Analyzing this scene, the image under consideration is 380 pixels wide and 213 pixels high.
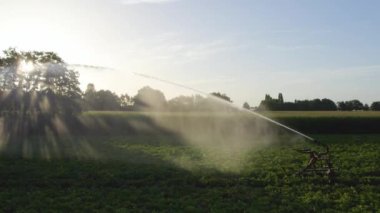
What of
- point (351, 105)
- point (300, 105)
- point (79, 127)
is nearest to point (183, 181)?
point (79, 127)

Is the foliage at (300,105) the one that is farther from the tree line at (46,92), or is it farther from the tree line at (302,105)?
the tree line at (46,92)

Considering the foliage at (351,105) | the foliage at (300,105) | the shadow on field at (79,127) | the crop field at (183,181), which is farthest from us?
the foliage at (351,105)

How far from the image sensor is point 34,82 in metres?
52.3

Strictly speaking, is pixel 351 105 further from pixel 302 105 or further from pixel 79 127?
pixel 79 127

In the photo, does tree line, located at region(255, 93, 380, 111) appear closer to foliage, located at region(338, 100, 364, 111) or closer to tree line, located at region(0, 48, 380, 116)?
foliage, located at region(338, 100, 364, 111)

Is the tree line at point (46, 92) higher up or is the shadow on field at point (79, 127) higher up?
the tree line at point (46, 92)

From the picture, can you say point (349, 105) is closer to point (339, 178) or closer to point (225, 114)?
point (225, 114)

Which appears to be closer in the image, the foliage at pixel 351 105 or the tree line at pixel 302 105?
the tree line at pixel 302 105

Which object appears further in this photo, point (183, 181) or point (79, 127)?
point (79, 127)

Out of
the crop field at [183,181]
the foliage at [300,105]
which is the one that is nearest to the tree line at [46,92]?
the crop field at [183,181]

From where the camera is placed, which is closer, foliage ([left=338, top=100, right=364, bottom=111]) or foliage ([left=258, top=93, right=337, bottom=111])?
foliage ([left=258, top=93, right=337, bottom=111])

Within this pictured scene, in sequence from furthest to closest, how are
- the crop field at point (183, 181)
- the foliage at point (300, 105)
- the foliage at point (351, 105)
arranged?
the foliage at point (351, 105)
the foliage at point (300, 105)
the crop field at point (183, 181)

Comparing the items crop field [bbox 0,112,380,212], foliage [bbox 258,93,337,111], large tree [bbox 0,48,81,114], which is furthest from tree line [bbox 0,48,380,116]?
foliage [bbox 258,93,337,111]

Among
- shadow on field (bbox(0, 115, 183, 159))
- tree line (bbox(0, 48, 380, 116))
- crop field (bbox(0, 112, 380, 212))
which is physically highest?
tree line (bbox(0, 48, 380, 116))
